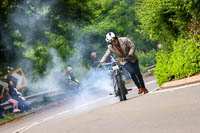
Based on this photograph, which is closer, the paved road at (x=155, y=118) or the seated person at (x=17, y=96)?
the paved road at (x=155, y=118)

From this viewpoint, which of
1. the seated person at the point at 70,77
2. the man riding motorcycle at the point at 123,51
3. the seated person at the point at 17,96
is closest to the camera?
the man riding motorcycle at the point at 123,51

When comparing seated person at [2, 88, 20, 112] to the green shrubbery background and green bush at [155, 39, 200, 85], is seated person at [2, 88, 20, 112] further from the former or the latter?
green bush at [155, 39, 200, 85]

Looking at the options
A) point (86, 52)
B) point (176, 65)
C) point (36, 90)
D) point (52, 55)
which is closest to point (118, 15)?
point (86, 52)

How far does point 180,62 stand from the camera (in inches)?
425

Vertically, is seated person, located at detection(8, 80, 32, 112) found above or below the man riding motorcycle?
below

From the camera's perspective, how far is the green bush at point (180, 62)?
1033 cm

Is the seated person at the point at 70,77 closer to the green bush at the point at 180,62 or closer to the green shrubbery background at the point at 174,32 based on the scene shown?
the green shrubbery background at the point at 174,32

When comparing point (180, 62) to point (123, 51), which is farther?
point (123, 51)

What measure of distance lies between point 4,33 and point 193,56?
50.5ft

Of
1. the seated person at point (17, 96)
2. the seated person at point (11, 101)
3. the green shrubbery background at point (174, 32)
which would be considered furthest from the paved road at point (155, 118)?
the seated person at point (17, 96)

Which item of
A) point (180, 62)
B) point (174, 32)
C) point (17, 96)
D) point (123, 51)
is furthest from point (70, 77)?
point (180, 62)

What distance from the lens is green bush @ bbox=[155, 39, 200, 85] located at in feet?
Answer: 33.9

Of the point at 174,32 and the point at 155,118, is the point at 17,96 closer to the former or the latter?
the point at 174,32

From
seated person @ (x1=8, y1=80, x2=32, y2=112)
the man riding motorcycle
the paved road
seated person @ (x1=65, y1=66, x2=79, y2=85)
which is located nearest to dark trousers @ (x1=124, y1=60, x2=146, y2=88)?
the man riding motorcycle
